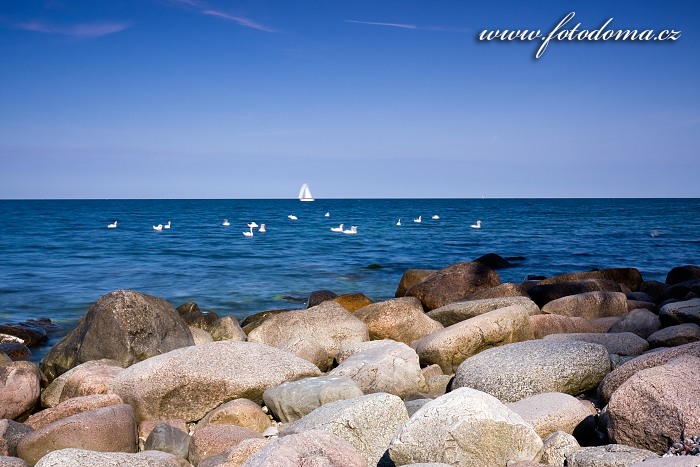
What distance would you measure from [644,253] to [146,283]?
19334 mm

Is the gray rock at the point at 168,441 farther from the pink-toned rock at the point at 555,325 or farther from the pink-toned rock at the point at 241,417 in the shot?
the pink-toned rock at the point at 555,325

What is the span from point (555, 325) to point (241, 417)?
16.2ft

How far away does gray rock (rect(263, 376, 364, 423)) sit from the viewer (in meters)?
5.93

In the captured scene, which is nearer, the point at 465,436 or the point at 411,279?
the point at 465,436

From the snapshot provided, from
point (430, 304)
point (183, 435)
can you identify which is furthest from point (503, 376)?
point (430, 304)

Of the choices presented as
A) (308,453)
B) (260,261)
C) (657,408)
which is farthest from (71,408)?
(260,261)

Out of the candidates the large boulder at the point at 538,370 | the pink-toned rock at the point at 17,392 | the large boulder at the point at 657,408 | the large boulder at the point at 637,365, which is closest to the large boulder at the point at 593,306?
the large boulder at the point at 538,370

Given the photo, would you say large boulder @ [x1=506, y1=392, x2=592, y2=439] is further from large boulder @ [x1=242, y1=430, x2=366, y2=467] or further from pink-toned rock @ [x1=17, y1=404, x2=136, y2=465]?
pink-toned rock @ [x1=17, y1=404, x2=136, y2=465]

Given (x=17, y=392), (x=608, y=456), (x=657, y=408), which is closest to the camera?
(x=608, y=456)

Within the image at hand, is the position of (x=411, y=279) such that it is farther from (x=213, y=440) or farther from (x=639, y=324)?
(x=213, y=440)

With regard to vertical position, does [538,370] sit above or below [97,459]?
above

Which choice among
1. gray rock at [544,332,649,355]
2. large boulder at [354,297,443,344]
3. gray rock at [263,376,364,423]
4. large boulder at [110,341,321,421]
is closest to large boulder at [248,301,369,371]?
large boulder at [354,297,443,344]

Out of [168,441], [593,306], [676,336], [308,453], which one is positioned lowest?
[168,441]

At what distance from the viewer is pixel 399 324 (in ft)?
30.9
